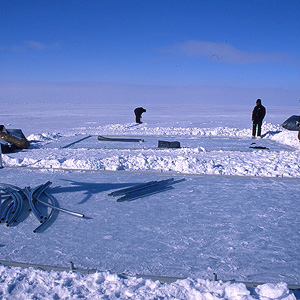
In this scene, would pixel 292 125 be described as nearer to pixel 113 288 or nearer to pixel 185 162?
pixel 185 162

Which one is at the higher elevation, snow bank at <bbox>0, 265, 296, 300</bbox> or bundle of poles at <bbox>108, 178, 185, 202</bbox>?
bundle of poles at <bbox>108, 178, 185, 202</bbox>

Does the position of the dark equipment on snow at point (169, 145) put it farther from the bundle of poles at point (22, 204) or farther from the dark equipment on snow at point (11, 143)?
the bundle of poles at point (22, 204)

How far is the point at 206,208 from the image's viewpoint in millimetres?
4066

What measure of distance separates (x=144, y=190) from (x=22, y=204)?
1.82 m

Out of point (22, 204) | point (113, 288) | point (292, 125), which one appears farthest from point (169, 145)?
point (292, 125)

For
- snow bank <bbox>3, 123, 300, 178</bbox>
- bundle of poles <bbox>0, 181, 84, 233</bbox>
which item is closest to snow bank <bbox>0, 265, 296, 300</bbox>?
bundle of poles <bbox>0, 181, 84, 233</bbox>

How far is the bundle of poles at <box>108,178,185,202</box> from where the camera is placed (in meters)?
4.52

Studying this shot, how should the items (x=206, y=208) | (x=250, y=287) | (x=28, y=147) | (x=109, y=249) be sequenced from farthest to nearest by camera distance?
(x=28, y=147) < (x=206, y=208) < (x=109, y=249) < (x=250, y=287)

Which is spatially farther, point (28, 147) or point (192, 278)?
point (28, 147)

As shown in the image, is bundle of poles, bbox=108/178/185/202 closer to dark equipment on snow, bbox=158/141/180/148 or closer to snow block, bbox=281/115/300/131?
dark equipment on snow, bbox=158/141/180/148

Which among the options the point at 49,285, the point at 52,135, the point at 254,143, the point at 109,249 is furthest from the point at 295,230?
the point at 52,135

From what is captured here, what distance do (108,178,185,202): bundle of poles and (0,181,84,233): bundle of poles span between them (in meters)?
0.91

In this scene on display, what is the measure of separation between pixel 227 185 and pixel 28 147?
6587mm

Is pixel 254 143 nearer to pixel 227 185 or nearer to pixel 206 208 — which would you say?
pixel 227 185
